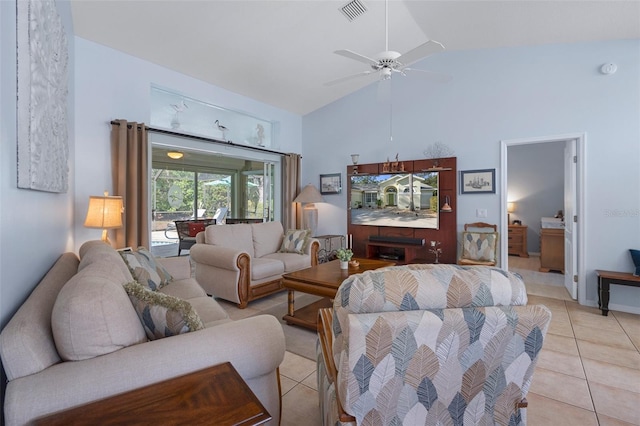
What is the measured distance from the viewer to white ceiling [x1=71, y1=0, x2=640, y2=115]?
120 inches

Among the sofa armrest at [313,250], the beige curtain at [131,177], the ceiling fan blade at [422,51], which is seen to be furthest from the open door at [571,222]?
the beige curtain at [131,177]

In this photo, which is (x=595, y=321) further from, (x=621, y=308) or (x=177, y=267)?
(x=177, y=267)

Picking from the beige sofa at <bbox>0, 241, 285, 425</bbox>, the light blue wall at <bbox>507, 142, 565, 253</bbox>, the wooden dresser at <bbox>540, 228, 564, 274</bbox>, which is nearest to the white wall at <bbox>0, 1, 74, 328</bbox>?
the beige sofa at <bbox>0, 241, 285, 425</bbox>

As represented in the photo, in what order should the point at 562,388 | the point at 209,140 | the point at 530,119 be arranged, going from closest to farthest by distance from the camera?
the point at 562,388, the point at 530,119, the point at 209,140

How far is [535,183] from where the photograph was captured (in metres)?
6.64

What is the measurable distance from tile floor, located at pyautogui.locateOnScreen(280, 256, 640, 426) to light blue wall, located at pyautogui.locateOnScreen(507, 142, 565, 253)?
3869 millimetres

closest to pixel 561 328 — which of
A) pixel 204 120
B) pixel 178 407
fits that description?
pixel 178 407

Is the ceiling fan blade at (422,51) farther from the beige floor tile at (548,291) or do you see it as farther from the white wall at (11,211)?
the beige floor tile at (548,291)

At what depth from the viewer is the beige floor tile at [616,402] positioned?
5.64 ft

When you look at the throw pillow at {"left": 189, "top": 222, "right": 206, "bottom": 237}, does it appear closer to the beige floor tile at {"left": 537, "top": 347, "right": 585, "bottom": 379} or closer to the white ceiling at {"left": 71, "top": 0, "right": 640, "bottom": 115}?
the white ceiling at {"left": 71, "top": 0, "right": 640, "bottom": 115}

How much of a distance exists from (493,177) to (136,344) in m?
4.62

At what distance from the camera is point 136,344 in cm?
113

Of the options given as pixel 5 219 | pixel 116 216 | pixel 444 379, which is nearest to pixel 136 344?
pixel 5 219

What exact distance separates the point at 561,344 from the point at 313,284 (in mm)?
2208
